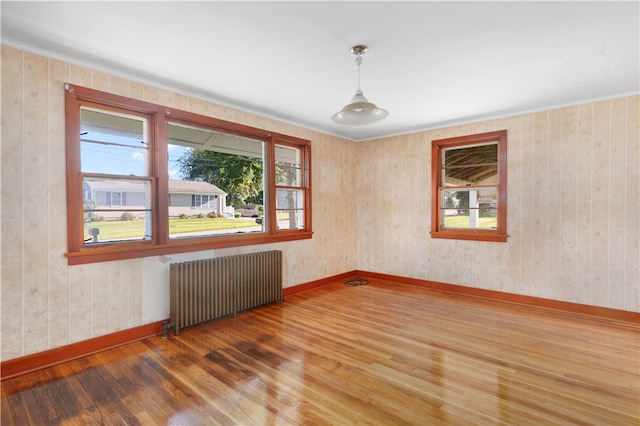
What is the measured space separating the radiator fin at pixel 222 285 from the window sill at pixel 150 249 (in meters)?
0.20

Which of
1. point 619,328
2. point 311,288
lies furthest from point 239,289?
point 619,328

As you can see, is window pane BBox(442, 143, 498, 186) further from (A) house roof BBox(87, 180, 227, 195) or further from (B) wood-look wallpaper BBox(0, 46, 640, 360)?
(A) house roof BBox(87, 180, 227, 195)

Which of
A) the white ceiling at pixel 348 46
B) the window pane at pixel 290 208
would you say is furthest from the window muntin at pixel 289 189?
the white ceiling at pixel 348 46

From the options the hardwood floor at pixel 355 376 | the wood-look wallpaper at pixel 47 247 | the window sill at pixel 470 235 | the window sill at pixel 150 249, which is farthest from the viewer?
the window sill at pixel 470 235

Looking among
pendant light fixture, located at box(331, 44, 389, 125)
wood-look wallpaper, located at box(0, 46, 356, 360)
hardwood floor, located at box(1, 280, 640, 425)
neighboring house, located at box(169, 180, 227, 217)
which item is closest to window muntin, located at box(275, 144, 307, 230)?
neighboring house, located at box(169, 180, 227, 217)

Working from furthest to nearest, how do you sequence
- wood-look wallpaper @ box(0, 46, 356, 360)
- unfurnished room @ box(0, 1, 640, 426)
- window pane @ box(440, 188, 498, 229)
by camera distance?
window pane @ box(440, 188, 498, 229)
wood-look wallpaper @ box(0, 46, 356, 360)
unfurnished room @ box(0, 1, 640, 426)

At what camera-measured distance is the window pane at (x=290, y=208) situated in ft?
16.2

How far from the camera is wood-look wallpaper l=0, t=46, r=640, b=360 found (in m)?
2.62

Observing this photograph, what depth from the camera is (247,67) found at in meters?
3.06

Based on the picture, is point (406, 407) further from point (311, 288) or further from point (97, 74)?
point (97, 74)

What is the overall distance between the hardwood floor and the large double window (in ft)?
3.69

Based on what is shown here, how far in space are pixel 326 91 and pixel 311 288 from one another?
3.20 m

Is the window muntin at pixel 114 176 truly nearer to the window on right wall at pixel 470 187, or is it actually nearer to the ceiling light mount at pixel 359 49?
the ceiling light mount at pixel 359 49

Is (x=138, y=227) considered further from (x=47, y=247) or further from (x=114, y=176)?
(x=47, y=247)
